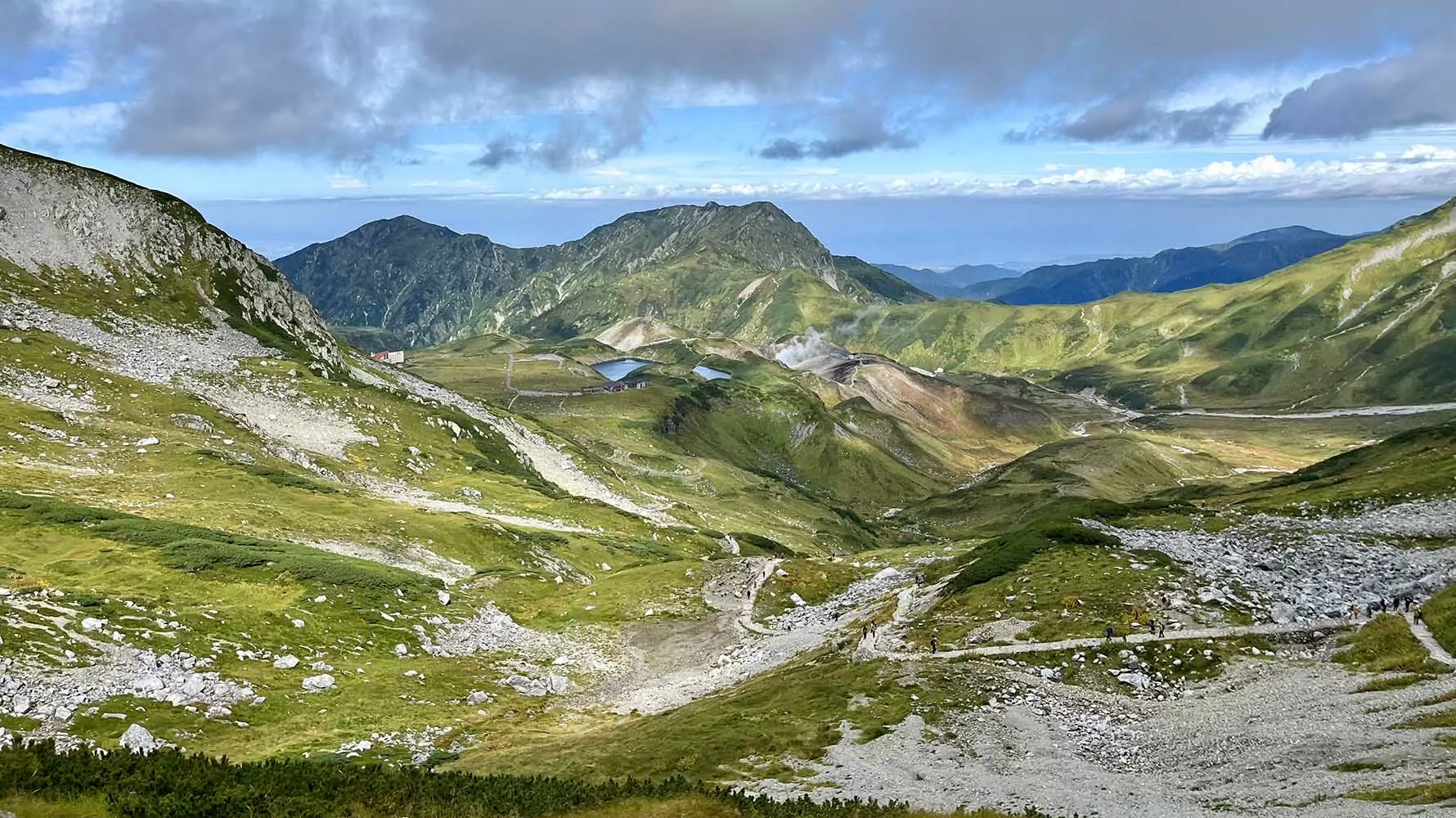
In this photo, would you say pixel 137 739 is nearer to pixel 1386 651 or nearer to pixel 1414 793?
pixel 1414 793

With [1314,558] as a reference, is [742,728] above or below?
below

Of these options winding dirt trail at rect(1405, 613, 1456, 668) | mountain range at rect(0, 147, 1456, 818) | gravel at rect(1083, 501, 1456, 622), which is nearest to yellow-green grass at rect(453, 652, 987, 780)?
mountain range at rect(0, 147, 1456, 818)

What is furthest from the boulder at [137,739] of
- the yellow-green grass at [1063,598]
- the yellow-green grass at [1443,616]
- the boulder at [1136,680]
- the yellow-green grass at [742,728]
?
the yellow-green grass at [1443,616]

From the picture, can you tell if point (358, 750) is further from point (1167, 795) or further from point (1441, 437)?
point (1441, 437)

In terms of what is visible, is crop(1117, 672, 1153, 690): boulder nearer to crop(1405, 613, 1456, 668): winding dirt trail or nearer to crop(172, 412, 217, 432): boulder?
crop(1405, 613, 1456, 668): winding dirt trail

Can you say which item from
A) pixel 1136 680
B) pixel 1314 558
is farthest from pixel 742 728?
pixel 1314 558

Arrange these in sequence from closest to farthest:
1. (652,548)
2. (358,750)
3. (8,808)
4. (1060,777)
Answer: (8,808), (1060,777), (358,750), (652,548)

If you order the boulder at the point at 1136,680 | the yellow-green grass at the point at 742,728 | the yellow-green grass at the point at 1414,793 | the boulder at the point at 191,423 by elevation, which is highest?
the boulder at the point at 191,423

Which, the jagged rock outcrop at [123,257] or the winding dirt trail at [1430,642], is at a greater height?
the jagged rock outcrop at [123,257]

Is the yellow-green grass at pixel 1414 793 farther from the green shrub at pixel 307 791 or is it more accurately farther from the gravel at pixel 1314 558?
the gravel at pixel 1314 558

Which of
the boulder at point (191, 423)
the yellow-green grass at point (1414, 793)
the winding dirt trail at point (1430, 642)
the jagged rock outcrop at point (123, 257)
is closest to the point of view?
the yellow-green grass at point (1414, 793)

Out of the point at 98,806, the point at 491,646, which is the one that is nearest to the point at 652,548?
the point at 491,646
